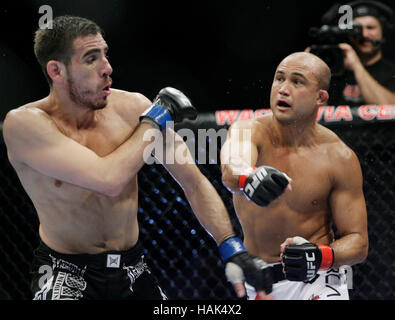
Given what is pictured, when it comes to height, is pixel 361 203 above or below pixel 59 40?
below

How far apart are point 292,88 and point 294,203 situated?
1.21ft

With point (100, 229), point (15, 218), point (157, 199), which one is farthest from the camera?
point (15, 218)

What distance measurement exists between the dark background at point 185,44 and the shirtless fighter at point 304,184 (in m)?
0.72

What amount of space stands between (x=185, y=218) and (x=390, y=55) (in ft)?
3.60

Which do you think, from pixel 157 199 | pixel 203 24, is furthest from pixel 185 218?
pixel 203 24

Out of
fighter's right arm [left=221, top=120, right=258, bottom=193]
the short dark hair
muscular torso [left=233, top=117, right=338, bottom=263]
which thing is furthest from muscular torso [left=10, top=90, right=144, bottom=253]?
muscular torso [left=233, top=117, right=338, bottom=263]

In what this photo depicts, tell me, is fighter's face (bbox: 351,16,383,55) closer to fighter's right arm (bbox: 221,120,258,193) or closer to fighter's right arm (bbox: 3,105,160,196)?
fighter's right arm (bbox: 221,120,258,193)

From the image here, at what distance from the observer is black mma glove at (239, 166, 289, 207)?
1.44m

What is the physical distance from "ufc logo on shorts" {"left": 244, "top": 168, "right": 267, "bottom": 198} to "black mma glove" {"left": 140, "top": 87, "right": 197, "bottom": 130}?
231mm

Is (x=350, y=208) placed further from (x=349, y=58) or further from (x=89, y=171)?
(x=89, y=171)

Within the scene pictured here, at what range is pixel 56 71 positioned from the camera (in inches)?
61.9

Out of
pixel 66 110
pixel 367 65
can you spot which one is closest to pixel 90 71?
pixel 66 110

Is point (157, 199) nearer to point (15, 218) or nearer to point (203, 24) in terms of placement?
point (15, 218)

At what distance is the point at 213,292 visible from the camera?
7.72 ft
